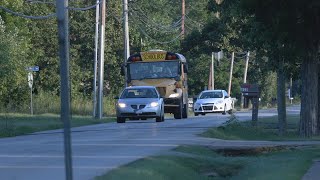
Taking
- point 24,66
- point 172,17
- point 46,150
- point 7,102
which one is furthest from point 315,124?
point 172,17

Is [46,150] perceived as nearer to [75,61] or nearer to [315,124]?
[315,124]

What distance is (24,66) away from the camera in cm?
5062

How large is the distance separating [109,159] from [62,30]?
33.2 feet

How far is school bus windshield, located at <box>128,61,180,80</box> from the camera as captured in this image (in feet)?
129

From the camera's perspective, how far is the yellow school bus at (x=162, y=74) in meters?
39.2

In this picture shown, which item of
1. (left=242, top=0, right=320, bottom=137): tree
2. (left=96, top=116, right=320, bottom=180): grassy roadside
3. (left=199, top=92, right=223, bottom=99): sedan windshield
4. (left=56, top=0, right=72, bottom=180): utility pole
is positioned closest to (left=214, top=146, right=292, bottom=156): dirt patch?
(left=96, top=116, right=320, bottom=180): grassy roadside

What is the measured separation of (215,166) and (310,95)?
8.81 meters

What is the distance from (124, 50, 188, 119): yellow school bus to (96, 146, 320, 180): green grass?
20.7 metres

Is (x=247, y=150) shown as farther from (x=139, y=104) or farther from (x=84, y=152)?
(x=139, y=104)

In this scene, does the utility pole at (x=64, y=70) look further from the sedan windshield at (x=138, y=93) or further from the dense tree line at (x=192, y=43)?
the sedan windshield at (x=138, y=93)

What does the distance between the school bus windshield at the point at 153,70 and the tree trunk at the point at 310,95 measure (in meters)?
15.7

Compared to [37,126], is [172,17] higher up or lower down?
higher up

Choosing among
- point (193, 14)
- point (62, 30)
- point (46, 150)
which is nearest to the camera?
point (62, 30)

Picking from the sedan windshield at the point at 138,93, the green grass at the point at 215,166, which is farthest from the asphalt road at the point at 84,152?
the sedan windshield at the point at 138,93
